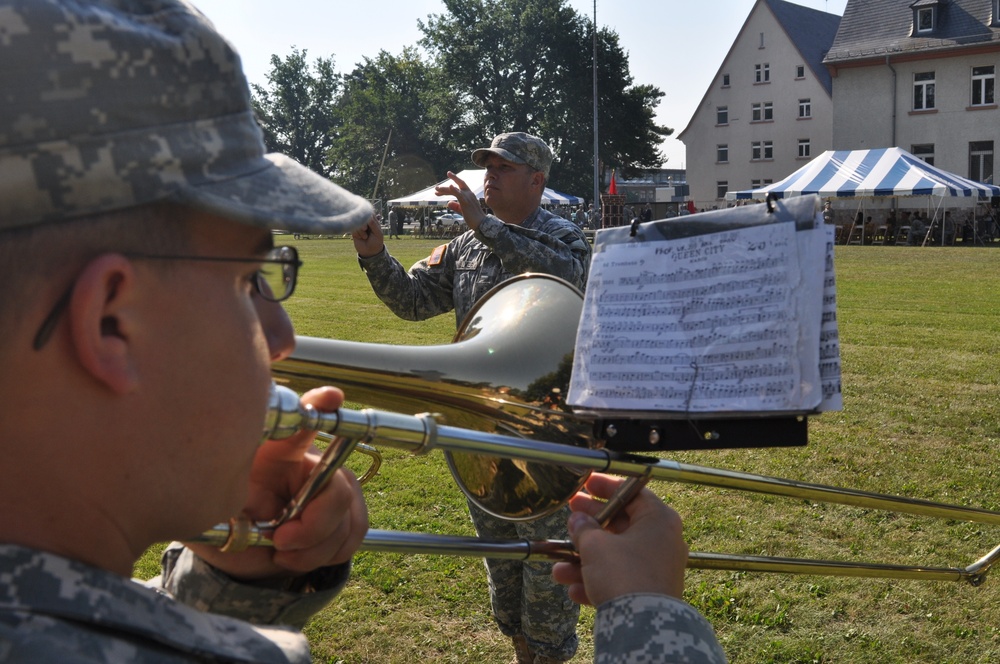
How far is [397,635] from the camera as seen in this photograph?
3.60 m

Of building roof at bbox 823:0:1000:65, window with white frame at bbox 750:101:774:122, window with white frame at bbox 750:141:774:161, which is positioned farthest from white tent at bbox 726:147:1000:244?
window with white frame at bbox 750:101:774:122

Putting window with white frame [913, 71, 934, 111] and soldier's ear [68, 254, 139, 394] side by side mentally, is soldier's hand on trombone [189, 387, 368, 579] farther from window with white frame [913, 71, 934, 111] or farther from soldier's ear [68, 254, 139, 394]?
window with white frame [913, 71, 934, 111]

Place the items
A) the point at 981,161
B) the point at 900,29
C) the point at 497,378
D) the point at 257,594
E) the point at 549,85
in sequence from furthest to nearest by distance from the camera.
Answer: the point at 549,85, the point at 900,29, the point at 981,161, the point at 497,378, the point at 257,594

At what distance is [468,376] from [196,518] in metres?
1.03

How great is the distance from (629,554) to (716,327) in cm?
35

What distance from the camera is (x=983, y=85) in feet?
118

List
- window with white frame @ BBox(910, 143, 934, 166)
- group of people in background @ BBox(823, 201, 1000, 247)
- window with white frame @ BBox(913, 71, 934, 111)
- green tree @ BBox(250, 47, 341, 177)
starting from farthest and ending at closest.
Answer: green tree @ BBox(250, 47, 341, 177), window with white frame @ BBox(910, 143, 934, 166), window with white frame @ BBox(913, 71, 934, 111), group of people in background @ BBox(823, 201, 1000, 247)

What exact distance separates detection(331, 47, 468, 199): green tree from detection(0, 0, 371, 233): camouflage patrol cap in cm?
5623

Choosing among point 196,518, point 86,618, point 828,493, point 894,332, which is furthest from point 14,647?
point 894,332

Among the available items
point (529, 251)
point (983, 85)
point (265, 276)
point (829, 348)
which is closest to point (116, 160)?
point (265, 276)

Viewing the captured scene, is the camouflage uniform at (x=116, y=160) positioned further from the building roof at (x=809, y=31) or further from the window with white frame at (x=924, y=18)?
the building roof at (x=809, y=31)

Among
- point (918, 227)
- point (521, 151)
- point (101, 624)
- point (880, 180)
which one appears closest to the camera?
point (101, 624)

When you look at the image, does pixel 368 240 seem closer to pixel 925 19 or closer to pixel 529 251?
pixel 529 251

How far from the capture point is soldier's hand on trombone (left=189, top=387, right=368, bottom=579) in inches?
52.7
